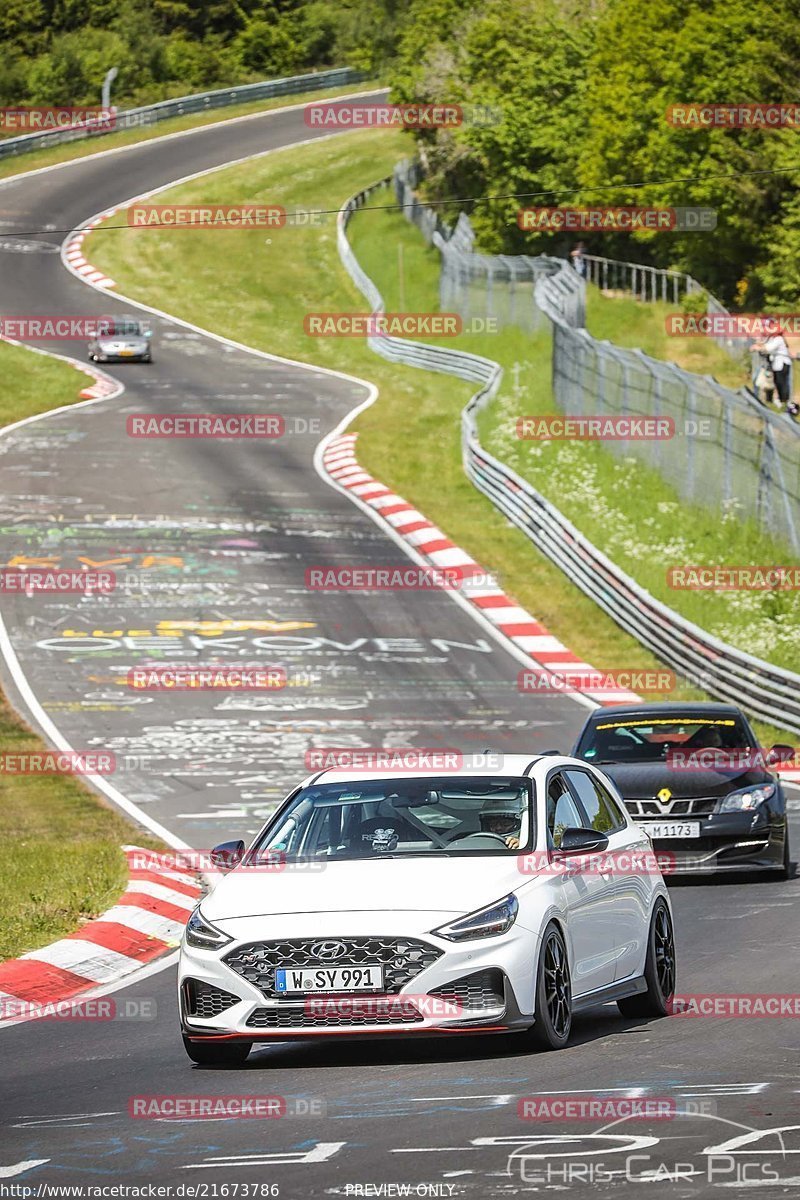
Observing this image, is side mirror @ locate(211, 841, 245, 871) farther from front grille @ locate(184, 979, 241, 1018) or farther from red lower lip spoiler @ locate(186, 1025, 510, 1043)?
red lower lip spoiler @ locate(186, 1025, 510, 1043)

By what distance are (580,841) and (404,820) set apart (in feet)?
2.92

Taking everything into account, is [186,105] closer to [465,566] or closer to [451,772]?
[465,566]

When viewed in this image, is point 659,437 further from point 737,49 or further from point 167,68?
point 167,68

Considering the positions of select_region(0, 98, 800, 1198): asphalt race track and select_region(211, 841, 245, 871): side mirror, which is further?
select_region(211, 841, 245, 871): side mirror

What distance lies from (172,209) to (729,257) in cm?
2744

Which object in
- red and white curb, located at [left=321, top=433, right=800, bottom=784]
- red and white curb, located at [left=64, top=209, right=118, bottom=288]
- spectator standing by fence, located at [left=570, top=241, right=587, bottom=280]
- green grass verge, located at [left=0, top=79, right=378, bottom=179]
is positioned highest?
green grass verge, located at [left=0, top=79, right=378, bottom=179]

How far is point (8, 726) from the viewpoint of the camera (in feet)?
84.7

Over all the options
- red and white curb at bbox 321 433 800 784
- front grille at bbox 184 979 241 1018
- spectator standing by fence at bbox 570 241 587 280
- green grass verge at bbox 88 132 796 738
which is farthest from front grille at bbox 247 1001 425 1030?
spectator standing by fence at bbox 570 241 587 280

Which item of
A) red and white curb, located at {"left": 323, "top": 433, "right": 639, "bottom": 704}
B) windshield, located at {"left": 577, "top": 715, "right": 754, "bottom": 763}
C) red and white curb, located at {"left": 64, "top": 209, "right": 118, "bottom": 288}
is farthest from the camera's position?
red and white curb, located at {"left": 64, "top": 209, "right": 118, "bottom": 288}

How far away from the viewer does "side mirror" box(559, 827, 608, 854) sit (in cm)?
1002

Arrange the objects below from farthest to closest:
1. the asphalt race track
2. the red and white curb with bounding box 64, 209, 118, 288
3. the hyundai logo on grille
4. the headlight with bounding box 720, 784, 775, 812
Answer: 1. the red and white curb with bounding box 64, 209, 118, 288
2. the headlight with bounding box 720, 784, 775, 812
3. the hyundai logo on grille
4. the asphalt race track

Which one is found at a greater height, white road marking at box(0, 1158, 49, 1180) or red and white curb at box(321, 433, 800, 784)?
white road marking at box(0, 1158, 49, 1180)

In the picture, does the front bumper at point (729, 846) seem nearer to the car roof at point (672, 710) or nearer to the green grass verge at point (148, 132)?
the car roof at point (672, 710)

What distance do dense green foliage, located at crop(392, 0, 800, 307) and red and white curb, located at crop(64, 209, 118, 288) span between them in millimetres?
12485
